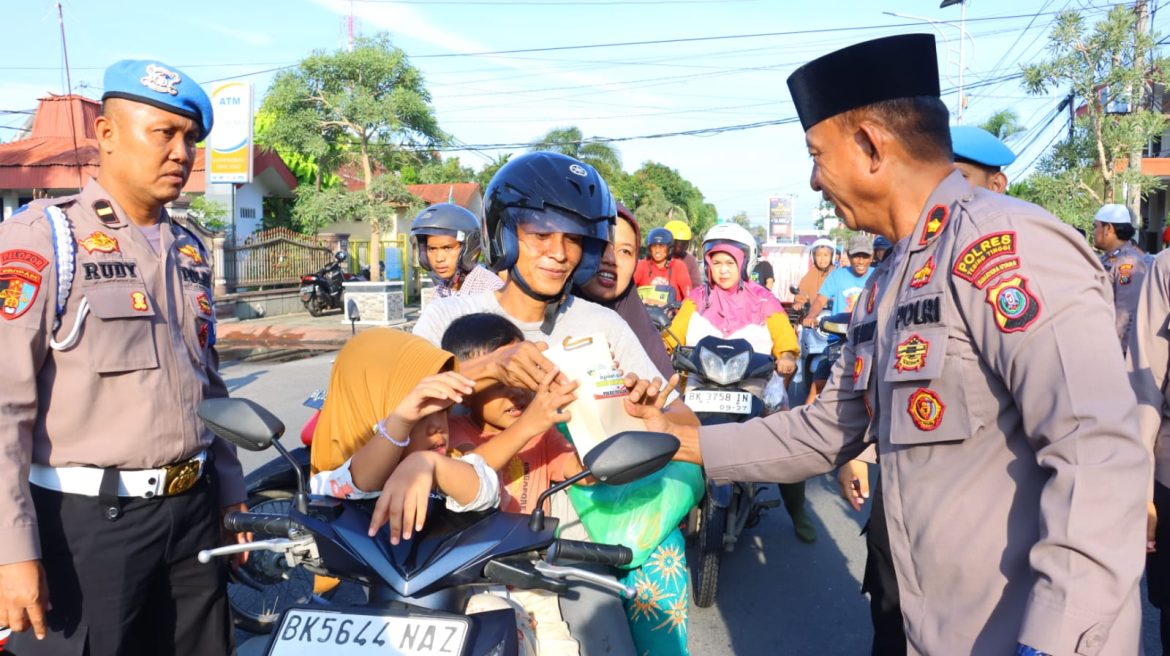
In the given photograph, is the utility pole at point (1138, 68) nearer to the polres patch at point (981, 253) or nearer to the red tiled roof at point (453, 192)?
the polres patch at point (981, 253)

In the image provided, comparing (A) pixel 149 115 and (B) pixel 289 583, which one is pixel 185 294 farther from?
(B) pixel 289 583

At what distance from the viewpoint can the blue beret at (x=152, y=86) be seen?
2484 mm

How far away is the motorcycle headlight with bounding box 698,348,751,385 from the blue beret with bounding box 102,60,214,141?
316cm

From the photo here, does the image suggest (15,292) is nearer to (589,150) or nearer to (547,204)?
(547,204)

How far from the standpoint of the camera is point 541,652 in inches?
75.7

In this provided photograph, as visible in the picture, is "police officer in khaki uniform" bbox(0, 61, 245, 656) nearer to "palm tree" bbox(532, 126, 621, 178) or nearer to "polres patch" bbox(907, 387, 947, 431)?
"polres patch" bbox(907, 387, 947, 431)

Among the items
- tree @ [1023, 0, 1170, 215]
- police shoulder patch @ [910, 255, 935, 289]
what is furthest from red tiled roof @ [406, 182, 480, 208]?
police shoulder patch @ [910, 255, 935, 289]

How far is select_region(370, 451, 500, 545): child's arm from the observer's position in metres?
1.73

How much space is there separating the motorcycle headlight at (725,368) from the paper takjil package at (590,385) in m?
2.96

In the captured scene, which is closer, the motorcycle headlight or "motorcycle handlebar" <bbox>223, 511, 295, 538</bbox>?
"motorcycle handlebar" <bbox>223, 511, 295, 538</bbox>

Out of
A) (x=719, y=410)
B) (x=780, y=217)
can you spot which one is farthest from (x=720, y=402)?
(x=780, y=217)

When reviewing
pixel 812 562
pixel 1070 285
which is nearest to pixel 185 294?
pixel 1070 285

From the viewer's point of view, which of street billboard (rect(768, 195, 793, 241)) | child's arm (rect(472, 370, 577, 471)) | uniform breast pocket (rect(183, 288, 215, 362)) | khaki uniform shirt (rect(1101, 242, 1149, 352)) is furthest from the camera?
street billboard (rect(768, 195, 793, 241))

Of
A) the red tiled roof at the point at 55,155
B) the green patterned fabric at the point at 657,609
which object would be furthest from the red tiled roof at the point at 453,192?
the green patterned fabric at the point at 657,609
